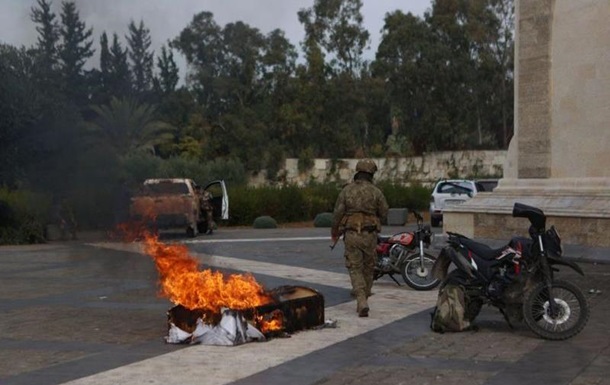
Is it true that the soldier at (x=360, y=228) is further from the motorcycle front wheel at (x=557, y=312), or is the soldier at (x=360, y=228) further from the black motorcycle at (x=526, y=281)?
the motorcycle front wheel at (x=557, y=312)

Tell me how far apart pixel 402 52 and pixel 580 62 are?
1588 inches

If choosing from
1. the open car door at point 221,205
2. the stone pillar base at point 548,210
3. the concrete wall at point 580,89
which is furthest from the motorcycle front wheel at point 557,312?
the open car door at point 221,205

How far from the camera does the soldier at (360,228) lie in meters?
9.89

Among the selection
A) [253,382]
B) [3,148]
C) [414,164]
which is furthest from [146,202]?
[414,164]

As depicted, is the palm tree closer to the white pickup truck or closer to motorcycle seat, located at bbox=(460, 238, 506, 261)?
the white pickup truck

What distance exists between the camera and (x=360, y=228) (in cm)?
994

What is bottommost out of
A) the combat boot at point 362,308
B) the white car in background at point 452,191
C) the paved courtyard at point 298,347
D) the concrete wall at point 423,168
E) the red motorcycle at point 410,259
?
the paved courtyard at point 298,347

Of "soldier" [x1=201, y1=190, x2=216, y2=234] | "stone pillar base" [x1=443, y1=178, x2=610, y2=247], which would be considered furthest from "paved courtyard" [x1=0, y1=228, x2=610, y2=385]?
"soldier" [x1=201, y1=190, x2=216, y2=234]

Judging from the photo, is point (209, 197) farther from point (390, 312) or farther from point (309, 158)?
point (309, 158)

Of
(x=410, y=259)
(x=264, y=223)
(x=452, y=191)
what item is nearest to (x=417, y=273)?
(x=410, y=259)

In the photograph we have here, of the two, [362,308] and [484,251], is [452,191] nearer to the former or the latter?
[362,308]

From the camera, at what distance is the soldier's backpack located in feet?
28.6

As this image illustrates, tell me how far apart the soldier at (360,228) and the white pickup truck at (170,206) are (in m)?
6.16

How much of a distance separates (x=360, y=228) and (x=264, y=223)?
2297 cm
